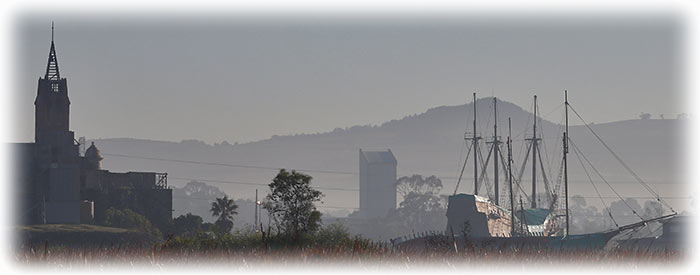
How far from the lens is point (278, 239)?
8419 cm

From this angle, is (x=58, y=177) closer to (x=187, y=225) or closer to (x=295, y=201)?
(x=187, y=225)

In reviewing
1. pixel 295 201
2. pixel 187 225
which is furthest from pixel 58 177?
pixel 295 201

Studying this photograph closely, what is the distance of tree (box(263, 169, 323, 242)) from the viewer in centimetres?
10244

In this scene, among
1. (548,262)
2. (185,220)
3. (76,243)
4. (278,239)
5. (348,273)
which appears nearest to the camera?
(348,273)

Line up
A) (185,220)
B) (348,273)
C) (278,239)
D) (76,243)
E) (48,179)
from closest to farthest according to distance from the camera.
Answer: (348,273) → (278,239) → (76,243) → (185,220) → (48,179)

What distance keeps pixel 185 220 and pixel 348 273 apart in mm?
139506

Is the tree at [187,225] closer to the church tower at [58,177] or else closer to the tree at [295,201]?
the church tower at [58,177]

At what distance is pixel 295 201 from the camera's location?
104 metres

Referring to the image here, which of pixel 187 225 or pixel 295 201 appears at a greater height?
pixel 295 201

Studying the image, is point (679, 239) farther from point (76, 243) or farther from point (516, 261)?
point (516, 261)

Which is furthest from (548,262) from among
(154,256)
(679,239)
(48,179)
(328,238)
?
(48,179)

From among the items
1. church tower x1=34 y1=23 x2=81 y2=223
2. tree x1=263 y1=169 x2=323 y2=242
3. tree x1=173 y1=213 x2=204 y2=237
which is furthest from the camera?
church tower x1=34 y1=23 x2=81 y2=223

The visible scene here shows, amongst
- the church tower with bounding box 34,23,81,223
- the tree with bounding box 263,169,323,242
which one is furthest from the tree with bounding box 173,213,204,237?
the tree with bounding box 263,169,323,242

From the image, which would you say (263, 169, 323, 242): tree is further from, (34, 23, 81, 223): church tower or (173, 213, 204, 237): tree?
(34, 23, 81, 223): church tower
